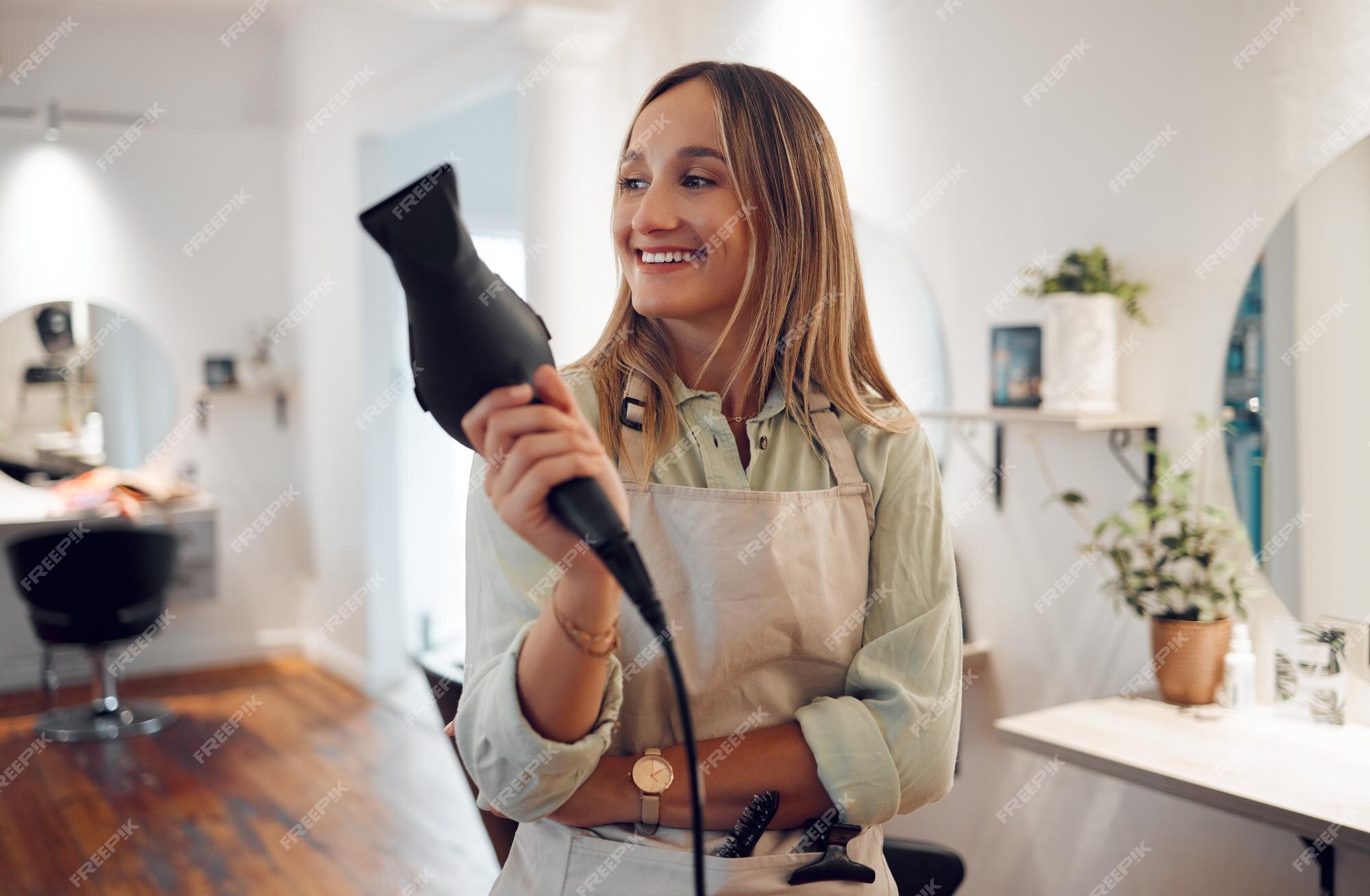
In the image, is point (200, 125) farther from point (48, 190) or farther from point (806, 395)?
point (806, 395)

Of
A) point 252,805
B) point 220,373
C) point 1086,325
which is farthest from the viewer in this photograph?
point 220,373

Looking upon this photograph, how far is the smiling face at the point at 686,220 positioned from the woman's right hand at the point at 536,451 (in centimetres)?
28

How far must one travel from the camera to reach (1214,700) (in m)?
2.05

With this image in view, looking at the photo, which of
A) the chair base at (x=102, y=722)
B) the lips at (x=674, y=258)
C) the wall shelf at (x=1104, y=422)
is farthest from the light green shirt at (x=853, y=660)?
the chair base at (x=102, y=722)

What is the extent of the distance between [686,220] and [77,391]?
4.90 meters

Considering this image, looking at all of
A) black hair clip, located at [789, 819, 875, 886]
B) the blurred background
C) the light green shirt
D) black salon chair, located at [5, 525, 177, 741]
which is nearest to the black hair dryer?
the light green shirt

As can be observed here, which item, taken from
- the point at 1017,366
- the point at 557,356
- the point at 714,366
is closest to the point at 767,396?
the point at 714,366

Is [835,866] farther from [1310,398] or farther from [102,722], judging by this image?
[102,722]

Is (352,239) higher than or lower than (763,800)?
higher

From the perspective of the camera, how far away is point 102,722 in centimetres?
454

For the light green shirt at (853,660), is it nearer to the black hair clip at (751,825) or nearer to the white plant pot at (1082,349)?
the black hair clip at (751,825)

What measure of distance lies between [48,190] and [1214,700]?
5.06 m

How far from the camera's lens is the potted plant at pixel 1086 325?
2.18 metres

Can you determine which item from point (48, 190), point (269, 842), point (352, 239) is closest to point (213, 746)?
point (269, 842)
